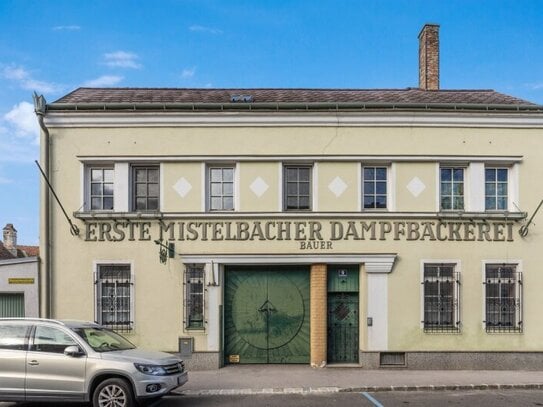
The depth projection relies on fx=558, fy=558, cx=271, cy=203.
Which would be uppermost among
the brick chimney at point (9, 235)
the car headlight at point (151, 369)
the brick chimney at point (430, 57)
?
the brick chimney at point (430, 57)

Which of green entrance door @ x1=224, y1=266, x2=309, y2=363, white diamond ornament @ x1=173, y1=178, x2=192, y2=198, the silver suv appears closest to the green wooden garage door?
the silver suv

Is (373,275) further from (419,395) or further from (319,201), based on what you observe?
(419,395)

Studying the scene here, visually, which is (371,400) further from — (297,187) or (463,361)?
(297,187)

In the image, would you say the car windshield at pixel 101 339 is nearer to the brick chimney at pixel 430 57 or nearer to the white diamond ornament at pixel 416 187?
the white diamond ornament at pixel 416 187

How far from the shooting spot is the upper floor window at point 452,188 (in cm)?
1445

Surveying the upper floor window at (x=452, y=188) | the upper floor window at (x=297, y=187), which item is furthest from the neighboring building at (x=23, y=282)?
→ the upper floor window at (x=452, y=188)

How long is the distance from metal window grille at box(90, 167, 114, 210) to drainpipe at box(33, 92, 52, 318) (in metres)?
1.10

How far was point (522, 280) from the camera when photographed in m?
14.1

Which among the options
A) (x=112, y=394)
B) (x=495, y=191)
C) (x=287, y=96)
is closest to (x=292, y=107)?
(x=287, y=96)

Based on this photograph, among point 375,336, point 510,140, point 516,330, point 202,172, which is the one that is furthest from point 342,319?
point 510,140

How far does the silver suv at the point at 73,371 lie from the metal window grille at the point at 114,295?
4.18m

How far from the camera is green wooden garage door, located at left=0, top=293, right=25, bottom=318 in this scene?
1434 cm

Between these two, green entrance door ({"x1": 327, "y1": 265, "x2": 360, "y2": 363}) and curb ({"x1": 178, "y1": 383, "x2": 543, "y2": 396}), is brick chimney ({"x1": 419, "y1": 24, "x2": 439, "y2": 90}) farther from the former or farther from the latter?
curb ({"x1": 178, "y1": 383, "x2": 543, "y2": 396})

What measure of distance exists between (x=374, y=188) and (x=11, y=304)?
Result: 9.85 metres
